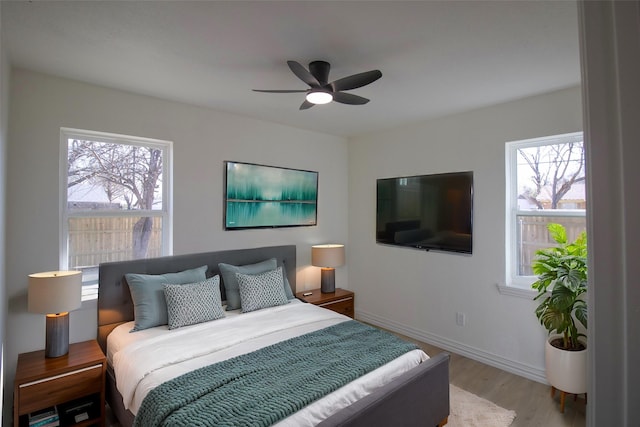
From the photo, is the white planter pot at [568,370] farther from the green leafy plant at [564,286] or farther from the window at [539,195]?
the window at [539,195]

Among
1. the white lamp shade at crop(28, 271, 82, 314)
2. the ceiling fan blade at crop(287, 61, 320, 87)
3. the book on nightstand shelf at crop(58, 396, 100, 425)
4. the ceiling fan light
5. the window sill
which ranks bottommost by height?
the book on nightstand shelf at crop(58, 396, 100, 425)

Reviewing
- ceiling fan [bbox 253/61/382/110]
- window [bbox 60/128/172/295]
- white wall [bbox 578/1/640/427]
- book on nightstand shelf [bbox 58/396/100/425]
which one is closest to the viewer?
white wall [bbox 578/1/640/427]

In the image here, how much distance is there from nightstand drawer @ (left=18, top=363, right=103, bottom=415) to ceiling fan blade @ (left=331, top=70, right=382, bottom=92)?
260 centimetres

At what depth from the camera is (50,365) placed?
7.06ft

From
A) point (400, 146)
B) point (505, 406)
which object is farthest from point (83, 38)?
point (505, 406)

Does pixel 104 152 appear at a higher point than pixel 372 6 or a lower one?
lower

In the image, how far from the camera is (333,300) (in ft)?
12.4

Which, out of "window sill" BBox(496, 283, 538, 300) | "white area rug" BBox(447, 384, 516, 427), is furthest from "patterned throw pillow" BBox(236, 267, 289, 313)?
"window sill" BBox(496, 283, 538, 300)

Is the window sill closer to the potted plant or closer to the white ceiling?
the potted plant

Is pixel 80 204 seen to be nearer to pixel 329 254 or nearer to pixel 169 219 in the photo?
pixel 169 219

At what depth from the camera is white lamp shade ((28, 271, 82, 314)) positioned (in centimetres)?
217

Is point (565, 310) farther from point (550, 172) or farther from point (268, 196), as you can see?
point (268, 196)

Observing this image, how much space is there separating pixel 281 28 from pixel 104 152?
205cm

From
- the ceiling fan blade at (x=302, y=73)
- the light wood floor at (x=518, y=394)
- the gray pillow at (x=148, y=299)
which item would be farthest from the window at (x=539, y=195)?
the gray pillow at (x=148, y=299)
